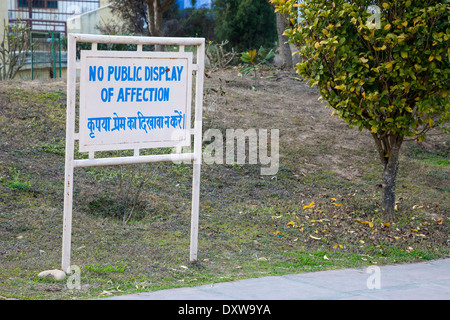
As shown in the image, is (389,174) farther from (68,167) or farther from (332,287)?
(68,167)

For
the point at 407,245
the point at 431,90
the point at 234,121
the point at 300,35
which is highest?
the point at 300,35

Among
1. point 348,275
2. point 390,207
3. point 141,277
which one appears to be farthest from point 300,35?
point 141,277

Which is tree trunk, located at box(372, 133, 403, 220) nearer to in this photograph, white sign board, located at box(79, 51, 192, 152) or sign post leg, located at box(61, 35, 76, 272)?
white sign board, located at box(79, 51, 192, 152)

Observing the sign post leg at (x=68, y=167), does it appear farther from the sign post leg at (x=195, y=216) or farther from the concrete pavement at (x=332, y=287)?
the sign post leg at (x=195, y=216)

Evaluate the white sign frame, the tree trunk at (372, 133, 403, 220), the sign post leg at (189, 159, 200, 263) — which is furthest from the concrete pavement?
the tree trunk at (372, 133, 403, 220)

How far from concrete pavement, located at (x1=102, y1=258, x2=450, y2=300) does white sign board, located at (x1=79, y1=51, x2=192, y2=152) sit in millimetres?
1475

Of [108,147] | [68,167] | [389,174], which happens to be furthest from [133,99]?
[389,174]

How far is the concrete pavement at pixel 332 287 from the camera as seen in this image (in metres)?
4.75

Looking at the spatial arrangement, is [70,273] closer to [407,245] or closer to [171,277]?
[171,277]

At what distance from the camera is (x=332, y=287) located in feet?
16.8

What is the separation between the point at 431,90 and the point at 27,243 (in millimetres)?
4896

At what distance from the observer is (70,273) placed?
16.9ft

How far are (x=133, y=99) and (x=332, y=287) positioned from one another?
2.46m

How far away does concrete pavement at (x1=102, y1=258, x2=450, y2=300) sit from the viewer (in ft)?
15.6
